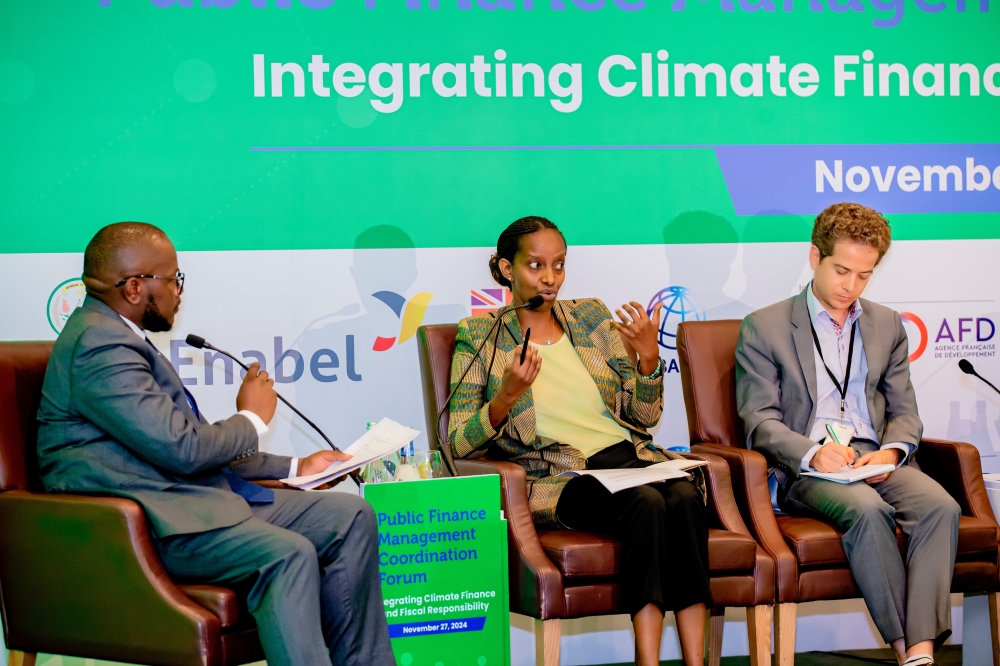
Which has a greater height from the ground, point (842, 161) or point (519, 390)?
point (842, 161)

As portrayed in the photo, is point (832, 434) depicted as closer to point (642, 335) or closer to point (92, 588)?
point (642, 335)

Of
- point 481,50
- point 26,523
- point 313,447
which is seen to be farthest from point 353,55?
point 26,523

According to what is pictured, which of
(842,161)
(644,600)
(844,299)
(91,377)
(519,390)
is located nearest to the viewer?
(91,377)

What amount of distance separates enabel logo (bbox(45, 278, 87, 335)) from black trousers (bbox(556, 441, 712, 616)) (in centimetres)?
209

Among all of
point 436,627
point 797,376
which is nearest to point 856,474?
point 797,376

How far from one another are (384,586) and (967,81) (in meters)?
3.18

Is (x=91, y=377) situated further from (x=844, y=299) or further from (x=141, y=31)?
(x=844, y=299)

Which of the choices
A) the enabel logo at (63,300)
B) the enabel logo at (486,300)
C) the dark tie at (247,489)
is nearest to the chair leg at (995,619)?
the enabel logo at (486,300)

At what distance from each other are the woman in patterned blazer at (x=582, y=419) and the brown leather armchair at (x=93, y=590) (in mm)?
1033

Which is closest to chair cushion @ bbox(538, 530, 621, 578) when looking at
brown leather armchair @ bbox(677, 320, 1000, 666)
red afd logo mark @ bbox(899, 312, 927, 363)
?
brown leather armchair @ bbox(677, 320, 1000, 666)

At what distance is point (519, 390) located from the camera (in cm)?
306

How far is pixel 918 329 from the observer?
4.20 m

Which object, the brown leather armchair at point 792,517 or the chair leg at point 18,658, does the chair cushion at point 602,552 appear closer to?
the brown leather armchair at point 792,517

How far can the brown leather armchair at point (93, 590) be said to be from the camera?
2412mm
